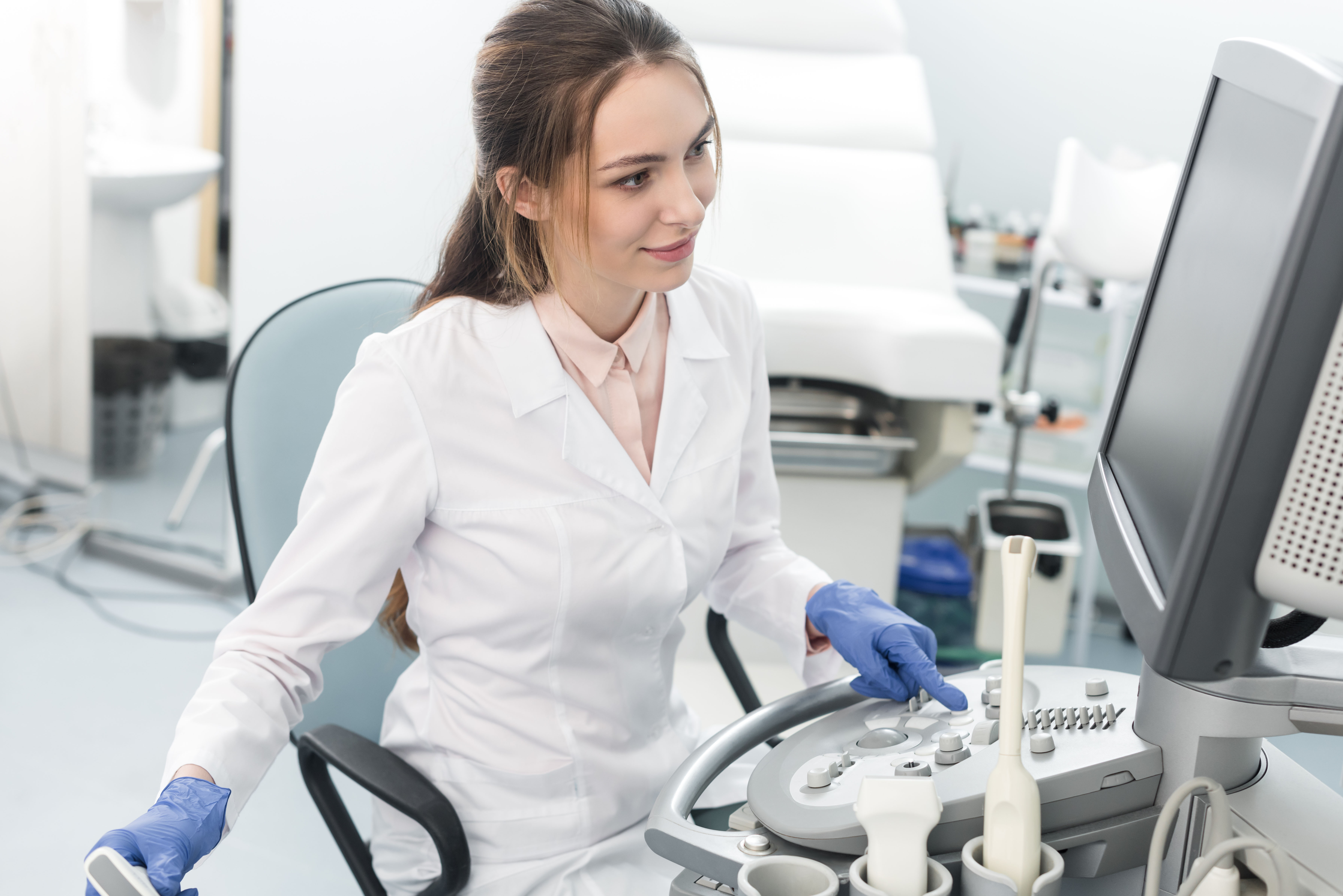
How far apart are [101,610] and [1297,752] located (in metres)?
2.81

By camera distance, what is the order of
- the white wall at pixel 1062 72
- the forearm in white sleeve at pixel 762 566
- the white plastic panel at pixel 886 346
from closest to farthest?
the forearm in white sleeve at pixel 762 566, the white plastic panel at pixel 886 346, the white wall at pixel 1062 72

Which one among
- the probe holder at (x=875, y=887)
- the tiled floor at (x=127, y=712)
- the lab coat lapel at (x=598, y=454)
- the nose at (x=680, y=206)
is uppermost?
the nose at (x=680, y=206)

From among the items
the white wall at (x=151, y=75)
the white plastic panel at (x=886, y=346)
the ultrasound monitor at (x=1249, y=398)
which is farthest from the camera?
the white wall at (x=151, y=75)

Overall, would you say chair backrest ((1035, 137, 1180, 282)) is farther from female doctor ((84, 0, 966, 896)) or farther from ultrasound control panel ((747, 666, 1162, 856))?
ultrasound control panel ((747, 666, 1162, 856))

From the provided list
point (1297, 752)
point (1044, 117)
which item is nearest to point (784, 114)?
point (1044, 117)

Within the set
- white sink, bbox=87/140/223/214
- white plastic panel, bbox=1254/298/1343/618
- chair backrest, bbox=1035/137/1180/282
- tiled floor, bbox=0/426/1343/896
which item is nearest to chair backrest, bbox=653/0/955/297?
chair backrest, bbox=1035/137/1180/282

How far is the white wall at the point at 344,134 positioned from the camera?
97.3 inches

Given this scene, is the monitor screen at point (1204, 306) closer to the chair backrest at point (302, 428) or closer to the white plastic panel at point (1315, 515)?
the white plastic panel at point (1315, 515)

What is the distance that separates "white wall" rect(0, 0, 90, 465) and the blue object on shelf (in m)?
2.46

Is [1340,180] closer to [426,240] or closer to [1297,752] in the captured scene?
[1297,752]

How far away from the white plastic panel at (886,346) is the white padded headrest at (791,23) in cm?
74

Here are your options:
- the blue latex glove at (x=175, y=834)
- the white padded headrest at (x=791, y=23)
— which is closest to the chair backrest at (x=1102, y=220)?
the white padded headrest at (x=791, y=23)

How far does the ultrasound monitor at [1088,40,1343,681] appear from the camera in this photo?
23.4 inches

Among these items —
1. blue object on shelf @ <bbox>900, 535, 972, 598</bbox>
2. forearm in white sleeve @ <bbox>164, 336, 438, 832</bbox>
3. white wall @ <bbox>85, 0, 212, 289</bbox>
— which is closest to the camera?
forearm in white sleeve @ <bbox>164, 336, 438, 832</bbox>
